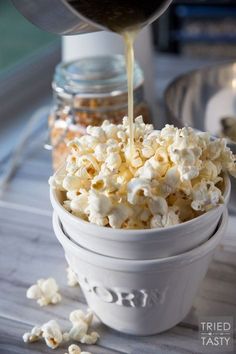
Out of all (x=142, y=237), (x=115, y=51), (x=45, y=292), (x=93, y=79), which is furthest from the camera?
(x=115, y=51)

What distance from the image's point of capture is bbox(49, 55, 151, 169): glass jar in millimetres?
915

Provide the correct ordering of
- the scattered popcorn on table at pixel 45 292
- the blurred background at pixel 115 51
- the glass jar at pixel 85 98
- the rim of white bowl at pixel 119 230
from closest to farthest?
the rim of white bowl at pixel 119 230 → the scattered popcorn on table at pixel 45 292 → the glass jar at pixel 85 98 → the blurred background at pixel 115 51

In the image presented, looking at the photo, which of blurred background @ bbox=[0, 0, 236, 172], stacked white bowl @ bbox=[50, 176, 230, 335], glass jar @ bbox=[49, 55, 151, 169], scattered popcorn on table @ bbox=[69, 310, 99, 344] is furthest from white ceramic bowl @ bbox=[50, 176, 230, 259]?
blurred background @ bbox=[0, 0, 236, 172]

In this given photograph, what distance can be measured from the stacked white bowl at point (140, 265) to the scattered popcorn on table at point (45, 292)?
0.06 meters

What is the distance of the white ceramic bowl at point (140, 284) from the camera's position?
562mm

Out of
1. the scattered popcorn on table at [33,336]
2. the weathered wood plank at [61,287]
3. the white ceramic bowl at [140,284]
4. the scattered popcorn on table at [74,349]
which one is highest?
the white ceramic bowl at [140,284]

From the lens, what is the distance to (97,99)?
36.0 inches

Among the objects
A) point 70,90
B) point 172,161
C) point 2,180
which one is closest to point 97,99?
point 70,90

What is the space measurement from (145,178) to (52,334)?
0.70 feet

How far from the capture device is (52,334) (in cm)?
62

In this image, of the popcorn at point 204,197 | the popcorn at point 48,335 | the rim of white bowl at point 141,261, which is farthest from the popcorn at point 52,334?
the popcorn at point 204,197

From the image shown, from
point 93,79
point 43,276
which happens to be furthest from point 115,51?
point 43,276

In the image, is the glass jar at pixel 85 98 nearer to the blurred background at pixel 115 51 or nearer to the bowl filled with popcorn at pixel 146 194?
the blurred background at pixel 115 51

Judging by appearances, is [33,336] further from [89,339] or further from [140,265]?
[140,265]
